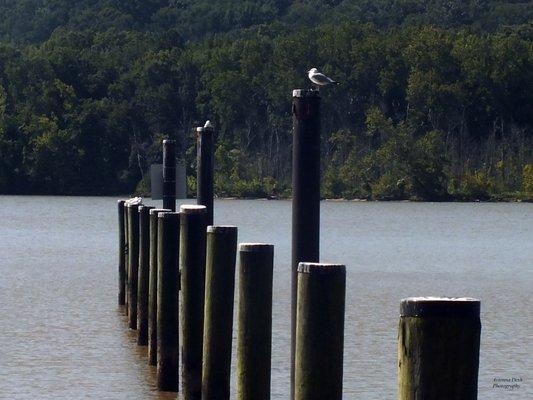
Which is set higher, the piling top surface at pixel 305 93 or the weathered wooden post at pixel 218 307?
the piling top surface at pixel 305 93

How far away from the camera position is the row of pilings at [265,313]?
595 centimetres

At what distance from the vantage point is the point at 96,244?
43.5 m

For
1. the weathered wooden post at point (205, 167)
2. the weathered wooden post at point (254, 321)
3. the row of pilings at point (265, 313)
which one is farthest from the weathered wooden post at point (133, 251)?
the weathered wooden post at point (254, 321)

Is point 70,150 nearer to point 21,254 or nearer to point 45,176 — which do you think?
point 45,176

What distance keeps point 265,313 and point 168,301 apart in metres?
3.44

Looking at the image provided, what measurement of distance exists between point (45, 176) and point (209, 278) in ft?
304

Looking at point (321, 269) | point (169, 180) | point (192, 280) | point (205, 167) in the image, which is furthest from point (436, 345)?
point (169, 180)

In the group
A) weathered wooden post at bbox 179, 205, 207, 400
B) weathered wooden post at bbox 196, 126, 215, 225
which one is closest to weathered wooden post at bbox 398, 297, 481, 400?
weathered wooden post at bbox 179, 205, 207, 400

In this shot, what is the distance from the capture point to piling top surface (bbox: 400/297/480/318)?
19.4ft

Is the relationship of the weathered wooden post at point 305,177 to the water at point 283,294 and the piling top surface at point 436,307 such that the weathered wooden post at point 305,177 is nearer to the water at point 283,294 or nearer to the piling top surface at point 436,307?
the piling top surface at point 436,307

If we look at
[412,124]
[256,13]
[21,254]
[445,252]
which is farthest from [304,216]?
[256,13]

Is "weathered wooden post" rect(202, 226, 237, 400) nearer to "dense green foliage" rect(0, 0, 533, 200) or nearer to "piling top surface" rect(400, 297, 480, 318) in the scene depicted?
"piling top surface" rect(400, 297, 480, 318)

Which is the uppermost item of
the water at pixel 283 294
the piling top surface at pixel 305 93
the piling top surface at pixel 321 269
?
the piling top surface at pixel 305 93

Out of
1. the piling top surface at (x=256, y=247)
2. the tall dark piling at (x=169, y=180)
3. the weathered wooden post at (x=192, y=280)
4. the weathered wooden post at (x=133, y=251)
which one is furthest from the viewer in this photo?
the weathered wooden post at (x=133, y=251)
